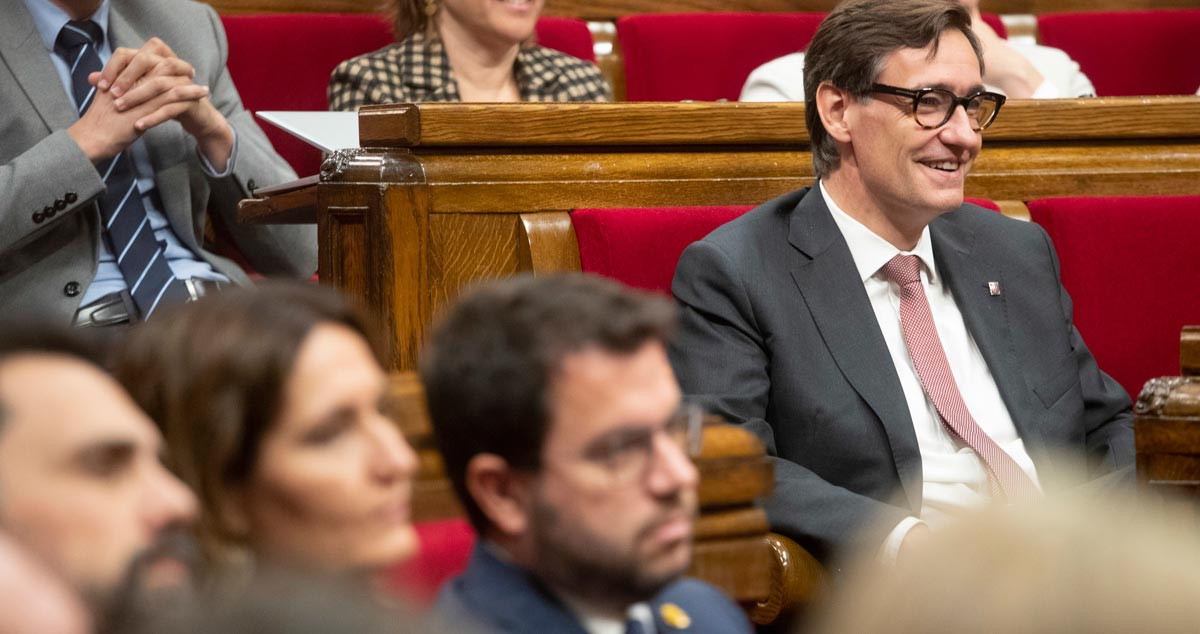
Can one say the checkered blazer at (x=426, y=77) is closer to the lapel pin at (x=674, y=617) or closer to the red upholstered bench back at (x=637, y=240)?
the red upholstered bench back at (x=637, y=240)

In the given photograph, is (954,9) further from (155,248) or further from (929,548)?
(929,548)

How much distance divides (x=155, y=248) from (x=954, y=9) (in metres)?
0.96

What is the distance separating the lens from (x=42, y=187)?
5.57ft

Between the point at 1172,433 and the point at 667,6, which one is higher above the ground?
the point at 1172,433

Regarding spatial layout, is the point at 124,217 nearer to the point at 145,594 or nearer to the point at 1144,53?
the point at 145,594

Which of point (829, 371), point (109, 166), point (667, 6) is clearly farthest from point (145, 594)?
point (667, 6)

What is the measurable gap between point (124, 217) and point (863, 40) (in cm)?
89

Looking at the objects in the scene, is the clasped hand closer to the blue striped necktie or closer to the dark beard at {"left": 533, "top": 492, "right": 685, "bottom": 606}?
the blue striped necktie

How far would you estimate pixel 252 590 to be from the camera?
386 mm

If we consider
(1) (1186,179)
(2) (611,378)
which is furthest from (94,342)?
(1) (1186,179)

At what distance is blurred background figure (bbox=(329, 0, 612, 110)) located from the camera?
2180 millimetres

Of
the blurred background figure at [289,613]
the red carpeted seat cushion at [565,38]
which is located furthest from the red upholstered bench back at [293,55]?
the blurred background figure at [289,613]

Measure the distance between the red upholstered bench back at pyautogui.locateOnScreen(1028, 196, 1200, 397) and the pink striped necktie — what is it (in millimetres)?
324

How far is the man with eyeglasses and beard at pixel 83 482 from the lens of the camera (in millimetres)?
553
